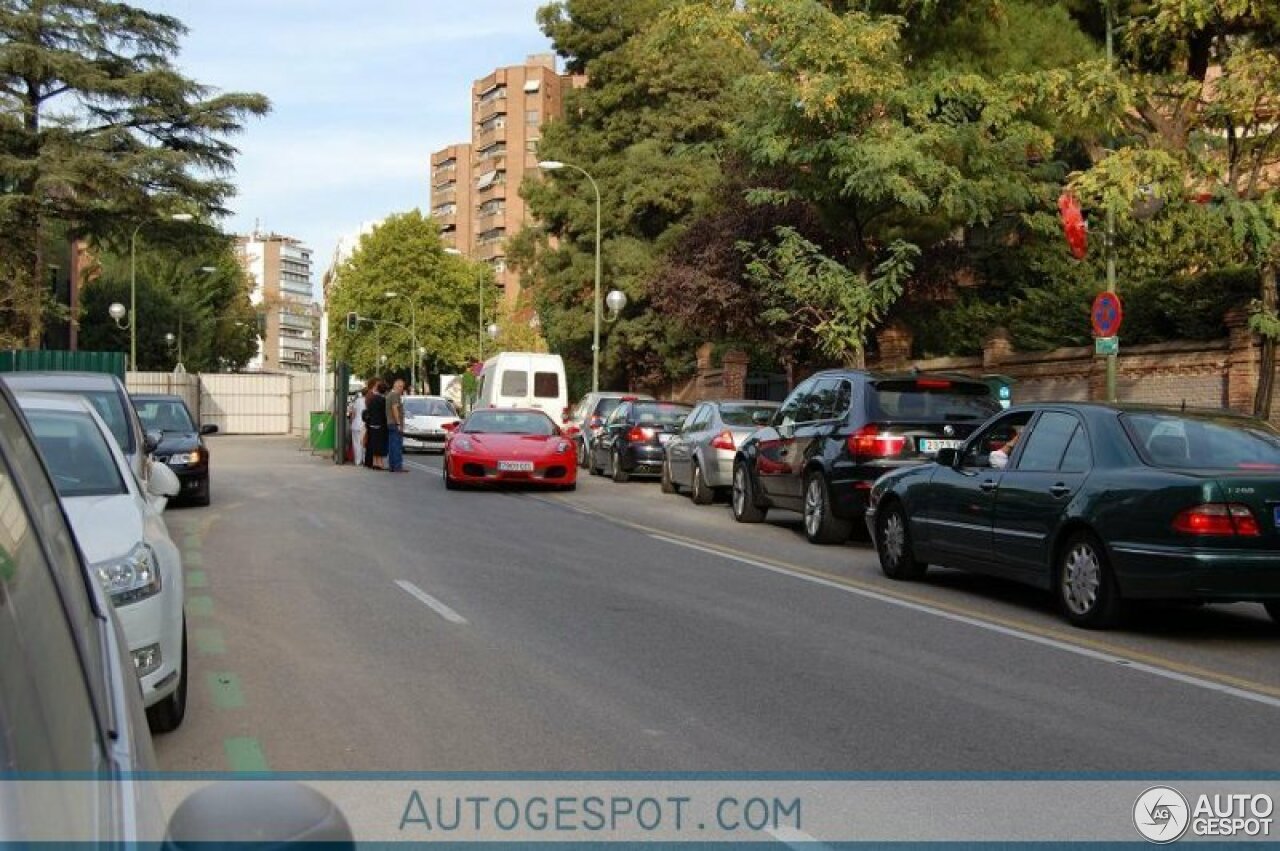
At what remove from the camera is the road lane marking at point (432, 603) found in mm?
9547

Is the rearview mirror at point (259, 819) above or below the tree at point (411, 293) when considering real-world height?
below

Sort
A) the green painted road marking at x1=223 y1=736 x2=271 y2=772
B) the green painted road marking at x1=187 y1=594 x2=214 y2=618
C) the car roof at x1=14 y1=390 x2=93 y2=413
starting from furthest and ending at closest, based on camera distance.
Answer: the green painted road marking at x1=187 y1=594 x2=214 y2=618
the car roof at x1=14 y1=390 x2=93 y2=413
the green painted road marking at x1=223 y1=736 x2=271 y2=772

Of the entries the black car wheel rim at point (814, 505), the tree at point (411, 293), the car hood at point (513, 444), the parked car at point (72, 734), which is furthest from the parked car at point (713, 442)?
the tree at point (411, 293)

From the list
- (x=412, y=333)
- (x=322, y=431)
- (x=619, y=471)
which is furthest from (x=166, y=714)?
(x=412, y=333)

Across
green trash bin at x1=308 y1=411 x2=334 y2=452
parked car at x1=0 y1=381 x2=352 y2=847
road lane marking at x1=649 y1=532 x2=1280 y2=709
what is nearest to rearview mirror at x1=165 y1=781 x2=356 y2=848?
parked car at x1=0 y1=381 x2=352 y2=847

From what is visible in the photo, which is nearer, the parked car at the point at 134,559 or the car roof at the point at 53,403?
the parked car at the point at 134,559

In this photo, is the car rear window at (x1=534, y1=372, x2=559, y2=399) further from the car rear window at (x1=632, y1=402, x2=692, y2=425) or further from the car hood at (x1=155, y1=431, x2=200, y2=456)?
the car hood at (x1=155, y1=431, x2=200, y2=456)

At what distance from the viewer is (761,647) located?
854 cm

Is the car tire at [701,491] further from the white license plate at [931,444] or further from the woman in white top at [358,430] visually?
the woman in white top at [358,430]

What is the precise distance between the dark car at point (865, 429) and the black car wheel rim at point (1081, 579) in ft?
14.3

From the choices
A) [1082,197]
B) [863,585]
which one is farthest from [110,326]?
[863,585]

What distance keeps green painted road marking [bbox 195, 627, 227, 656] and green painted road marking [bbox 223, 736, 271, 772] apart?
2.26 meters

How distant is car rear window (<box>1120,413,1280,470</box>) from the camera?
9086 millimetres

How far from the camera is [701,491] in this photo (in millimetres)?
21359
